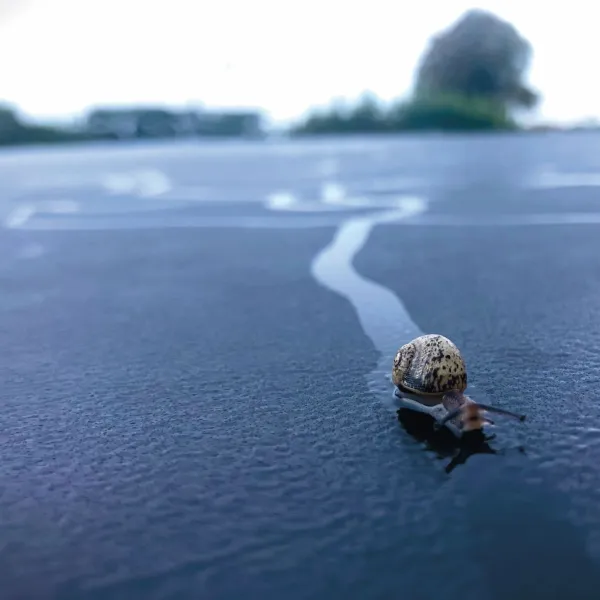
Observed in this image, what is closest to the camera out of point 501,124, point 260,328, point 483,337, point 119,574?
point 119,574

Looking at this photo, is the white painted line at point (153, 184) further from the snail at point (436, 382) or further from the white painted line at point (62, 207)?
the snail at point (436, 382)

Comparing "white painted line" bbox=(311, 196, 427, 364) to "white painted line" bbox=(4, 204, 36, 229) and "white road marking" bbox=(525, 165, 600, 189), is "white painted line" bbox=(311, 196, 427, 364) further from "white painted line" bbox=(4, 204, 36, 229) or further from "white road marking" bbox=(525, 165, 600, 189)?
"white road marking" bbox=(525, 165, 600, 189)

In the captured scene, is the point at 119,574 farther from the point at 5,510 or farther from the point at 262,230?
the point at 262,230

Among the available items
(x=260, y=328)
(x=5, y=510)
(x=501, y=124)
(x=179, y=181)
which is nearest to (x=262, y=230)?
(x=260, y=328)

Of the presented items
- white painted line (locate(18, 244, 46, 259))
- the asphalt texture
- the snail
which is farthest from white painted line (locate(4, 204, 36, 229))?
the snail

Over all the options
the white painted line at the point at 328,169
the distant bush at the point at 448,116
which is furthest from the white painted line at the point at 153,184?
the distant bush at the point at 448,116

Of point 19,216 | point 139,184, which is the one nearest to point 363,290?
point 19,216

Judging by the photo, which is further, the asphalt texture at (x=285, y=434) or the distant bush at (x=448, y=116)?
the distant bush at (x=448, y=116)
